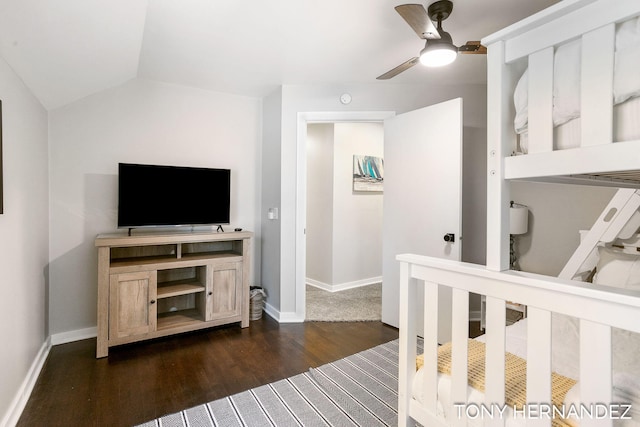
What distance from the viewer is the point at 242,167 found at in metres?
3.45

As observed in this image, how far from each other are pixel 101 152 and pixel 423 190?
9.40ft

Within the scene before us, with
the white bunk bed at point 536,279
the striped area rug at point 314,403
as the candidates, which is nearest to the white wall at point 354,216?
the striped area rug at point 314,403

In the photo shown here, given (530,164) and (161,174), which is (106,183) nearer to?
(161,174)

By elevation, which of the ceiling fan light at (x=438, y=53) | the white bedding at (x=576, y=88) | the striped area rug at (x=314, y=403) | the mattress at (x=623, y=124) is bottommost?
the striped area rug at (x=314, y=403)

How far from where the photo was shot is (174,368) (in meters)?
2.21

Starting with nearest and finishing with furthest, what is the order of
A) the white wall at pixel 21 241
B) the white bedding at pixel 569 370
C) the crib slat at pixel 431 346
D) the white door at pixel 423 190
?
the white bedding at pixel 569 370
the crib slat at pixel 431 346
the white wall at pixel 21 241
the white door at pixel 423 190

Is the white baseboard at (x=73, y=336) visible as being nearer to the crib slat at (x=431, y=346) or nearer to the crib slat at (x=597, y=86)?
the crib slat at (x=431, y=346)

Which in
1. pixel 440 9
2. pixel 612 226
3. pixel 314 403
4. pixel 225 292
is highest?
pixel 440 9

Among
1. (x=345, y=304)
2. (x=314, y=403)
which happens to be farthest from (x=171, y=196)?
(x=345, y=304)

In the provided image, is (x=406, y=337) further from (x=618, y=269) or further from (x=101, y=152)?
(x=101, y=152)

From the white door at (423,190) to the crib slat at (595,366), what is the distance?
1.78m

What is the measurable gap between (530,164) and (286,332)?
2.50 metres

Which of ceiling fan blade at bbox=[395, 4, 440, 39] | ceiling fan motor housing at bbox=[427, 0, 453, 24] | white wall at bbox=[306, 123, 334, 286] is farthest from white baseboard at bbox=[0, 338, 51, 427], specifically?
ceiling fan motor housing at bbox=[427, 0, 453, 24]

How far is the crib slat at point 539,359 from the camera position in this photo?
82 cm
